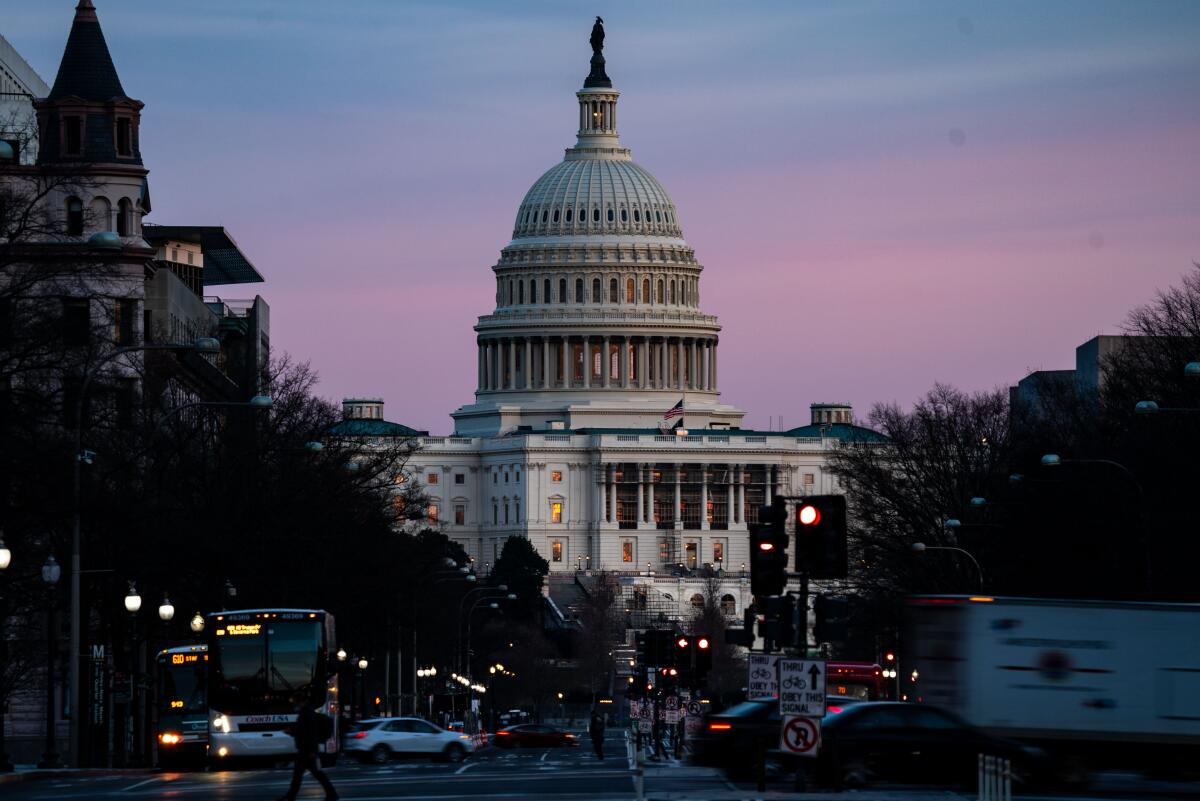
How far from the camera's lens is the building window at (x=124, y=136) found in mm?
96812

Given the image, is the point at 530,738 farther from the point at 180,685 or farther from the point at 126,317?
the point at 180,685

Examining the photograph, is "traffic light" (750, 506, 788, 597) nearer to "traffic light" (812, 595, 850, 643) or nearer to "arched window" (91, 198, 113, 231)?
"traffic light" (812, 595, 850, 643)

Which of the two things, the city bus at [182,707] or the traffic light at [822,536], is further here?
the city bus at [182,707]

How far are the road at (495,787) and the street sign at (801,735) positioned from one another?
4.08m

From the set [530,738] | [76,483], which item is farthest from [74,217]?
[76,483]

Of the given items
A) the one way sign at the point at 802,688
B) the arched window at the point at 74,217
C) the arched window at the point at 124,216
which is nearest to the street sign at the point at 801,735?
the one way sign at the point at 802,688

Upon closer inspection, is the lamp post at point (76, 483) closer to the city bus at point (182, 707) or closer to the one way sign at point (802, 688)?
the city bus at point (182, 707)

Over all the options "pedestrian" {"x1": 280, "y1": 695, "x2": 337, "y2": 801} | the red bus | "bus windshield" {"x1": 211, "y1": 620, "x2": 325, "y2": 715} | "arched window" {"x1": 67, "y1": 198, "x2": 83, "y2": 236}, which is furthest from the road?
the red bus

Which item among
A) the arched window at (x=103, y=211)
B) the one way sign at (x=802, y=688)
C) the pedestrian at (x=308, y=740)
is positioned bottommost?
the pedestrian at (x=308, y=740)

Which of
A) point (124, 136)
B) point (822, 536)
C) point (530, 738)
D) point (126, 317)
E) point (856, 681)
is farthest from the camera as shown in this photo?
point (530, 738)

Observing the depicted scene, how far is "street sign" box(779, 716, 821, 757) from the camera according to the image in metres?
37.2

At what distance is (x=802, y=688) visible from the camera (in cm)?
3731

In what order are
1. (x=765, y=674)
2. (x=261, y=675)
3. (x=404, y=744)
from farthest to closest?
(x=404, y=744) < (x=261, y=675) < (x=765, y=674)

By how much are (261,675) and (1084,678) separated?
2119 centimetres
